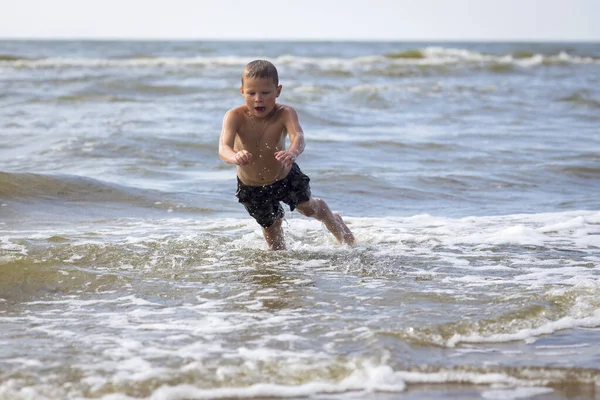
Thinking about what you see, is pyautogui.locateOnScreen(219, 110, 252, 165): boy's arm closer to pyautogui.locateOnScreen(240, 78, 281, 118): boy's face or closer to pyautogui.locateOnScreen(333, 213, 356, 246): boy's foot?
pyautogui.locateOnScreen(240, 78, 281, 118): boy's face

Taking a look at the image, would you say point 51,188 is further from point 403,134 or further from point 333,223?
point 403,134

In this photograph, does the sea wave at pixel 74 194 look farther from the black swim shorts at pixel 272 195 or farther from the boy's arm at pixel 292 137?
the boy's arm at pixel 292 137

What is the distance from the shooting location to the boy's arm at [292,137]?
4676 mm

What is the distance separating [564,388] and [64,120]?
36.2 ft

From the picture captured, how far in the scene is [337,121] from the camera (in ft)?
44.5

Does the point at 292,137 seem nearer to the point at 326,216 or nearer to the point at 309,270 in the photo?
the point at 326,216

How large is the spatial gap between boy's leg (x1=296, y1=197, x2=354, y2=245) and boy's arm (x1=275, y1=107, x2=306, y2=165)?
54cm

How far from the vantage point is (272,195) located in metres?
5.53

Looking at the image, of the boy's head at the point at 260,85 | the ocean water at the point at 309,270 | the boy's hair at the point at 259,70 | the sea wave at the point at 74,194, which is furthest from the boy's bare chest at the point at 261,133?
the sea wave at the point at 74,194

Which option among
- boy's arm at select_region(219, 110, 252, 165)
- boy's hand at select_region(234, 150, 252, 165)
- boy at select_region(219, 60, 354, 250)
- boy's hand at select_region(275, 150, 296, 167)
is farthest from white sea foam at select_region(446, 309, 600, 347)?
boy at select_region(219, 60, 354, 250)

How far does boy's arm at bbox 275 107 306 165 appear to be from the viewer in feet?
15.3

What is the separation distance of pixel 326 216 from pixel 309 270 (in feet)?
2.58

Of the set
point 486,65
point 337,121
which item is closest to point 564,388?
point 337,121

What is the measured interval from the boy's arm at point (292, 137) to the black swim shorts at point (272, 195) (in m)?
0.34
